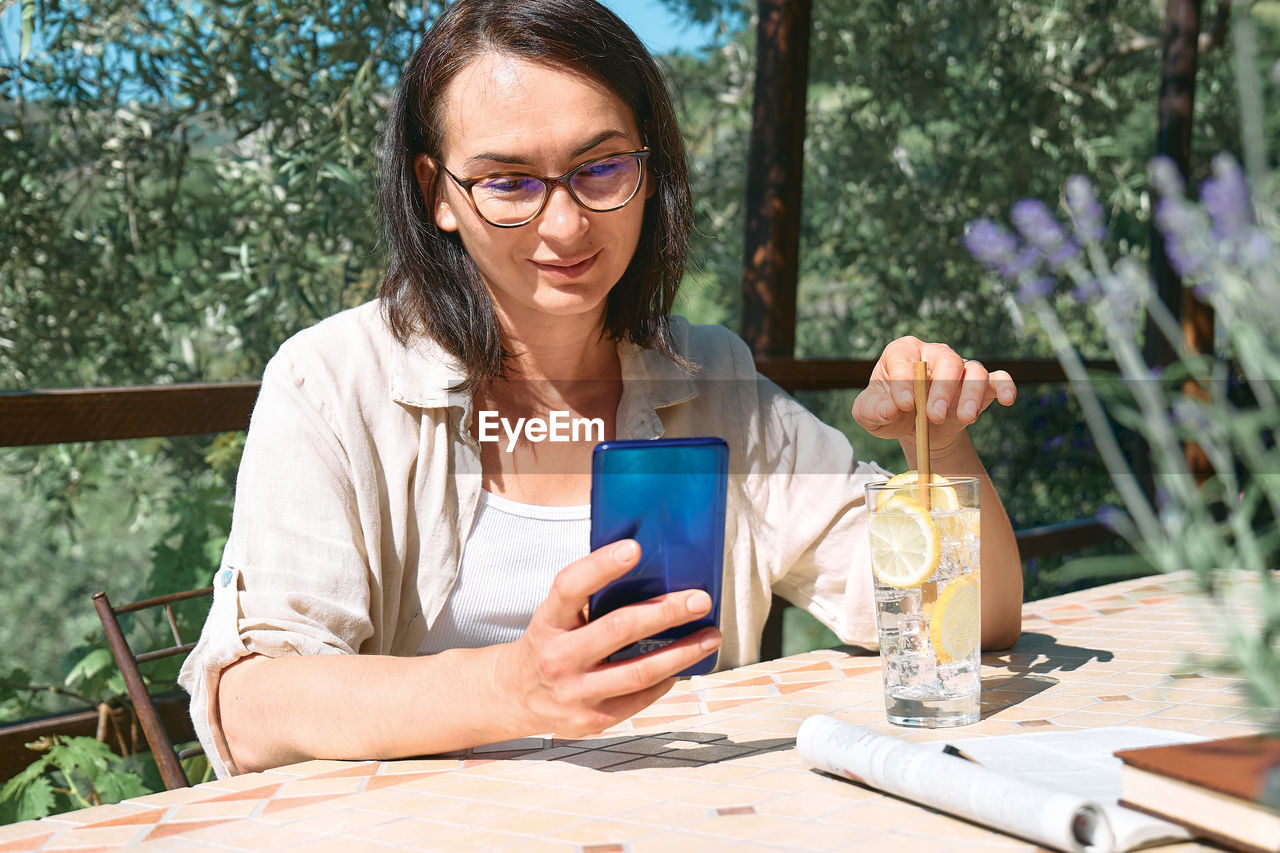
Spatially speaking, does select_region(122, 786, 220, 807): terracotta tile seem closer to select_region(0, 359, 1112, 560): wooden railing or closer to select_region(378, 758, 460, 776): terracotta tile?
select_region(378, 758, 460, 776): terracotta tile

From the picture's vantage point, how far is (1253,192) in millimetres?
585

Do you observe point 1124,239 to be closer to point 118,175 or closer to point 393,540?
point 118,175

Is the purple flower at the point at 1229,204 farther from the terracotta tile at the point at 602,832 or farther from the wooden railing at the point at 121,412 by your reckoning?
the wooden railing at the point at 121,412

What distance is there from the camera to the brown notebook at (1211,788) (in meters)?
0.74

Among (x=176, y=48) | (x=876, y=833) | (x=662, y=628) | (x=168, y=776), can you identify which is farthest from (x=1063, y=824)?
(x=176, y=48)

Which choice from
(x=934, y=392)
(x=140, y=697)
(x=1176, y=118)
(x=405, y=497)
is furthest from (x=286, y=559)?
(x=1176, y=118)

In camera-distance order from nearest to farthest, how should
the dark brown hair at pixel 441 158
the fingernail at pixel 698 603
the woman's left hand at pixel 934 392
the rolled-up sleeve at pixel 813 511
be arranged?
the fingernail at pixel 698 603, the woman's left hand at pixel 934 392, the dark brown hair at pixel 441 158, the rolled-up sleeve at pixel 813 511

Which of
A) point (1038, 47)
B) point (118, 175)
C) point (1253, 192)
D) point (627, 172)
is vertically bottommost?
point (1253, 192)

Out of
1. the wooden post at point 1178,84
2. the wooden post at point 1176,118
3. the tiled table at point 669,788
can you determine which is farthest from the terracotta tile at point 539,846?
the wooden post at point 1178,84

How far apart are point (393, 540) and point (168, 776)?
50 cm

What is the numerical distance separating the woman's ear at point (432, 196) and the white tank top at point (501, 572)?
1.33 feet

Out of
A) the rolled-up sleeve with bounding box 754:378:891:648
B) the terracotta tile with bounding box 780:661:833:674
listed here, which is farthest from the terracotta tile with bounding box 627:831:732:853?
the rolled-up sleeve with bounding box 754:378:891:648

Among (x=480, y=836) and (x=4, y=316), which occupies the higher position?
(x=4, y=316)

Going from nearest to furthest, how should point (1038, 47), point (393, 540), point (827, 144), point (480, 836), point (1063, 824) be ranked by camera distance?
point (1063, 824)
point (480, 836)
point (393, 540)
point (1038, 47)
point (827, 144)
